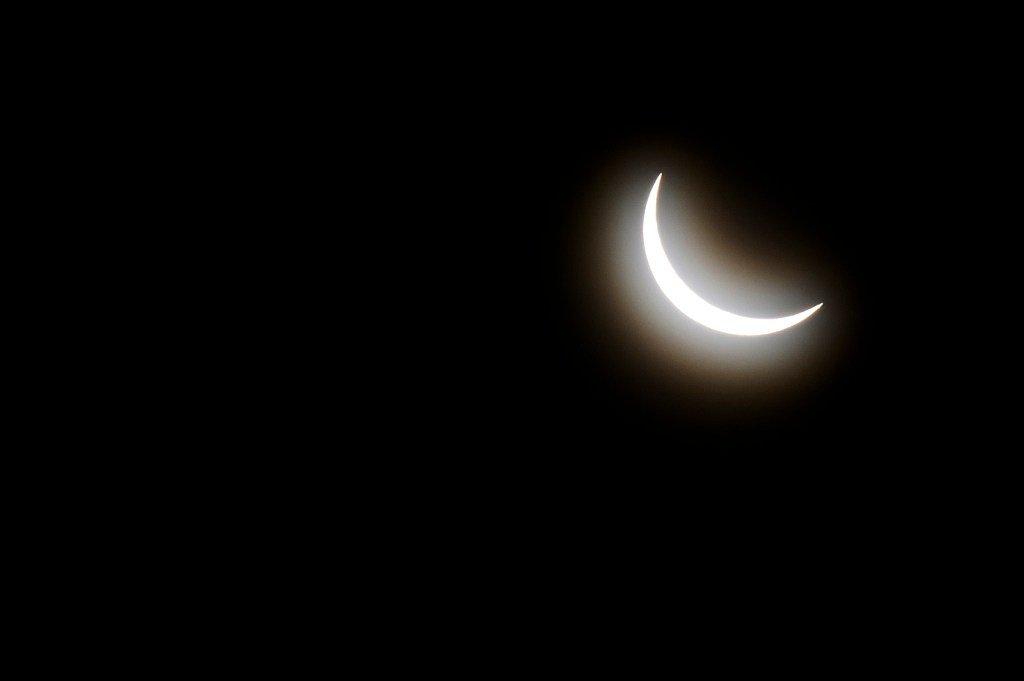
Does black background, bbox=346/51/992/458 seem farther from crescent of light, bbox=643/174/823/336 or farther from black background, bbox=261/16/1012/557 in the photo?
crescent of light, bbox=643/174/823/336

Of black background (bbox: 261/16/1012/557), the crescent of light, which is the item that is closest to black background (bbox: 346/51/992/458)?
black background (bbox: 261/16/1012/557)

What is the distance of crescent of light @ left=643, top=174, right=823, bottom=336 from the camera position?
1.65m

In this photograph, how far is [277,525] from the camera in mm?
1778

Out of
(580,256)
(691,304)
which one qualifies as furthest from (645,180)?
(691,304)

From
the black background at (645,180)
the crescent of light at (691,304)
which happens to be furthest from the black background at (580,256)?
the crescent of light at (691,304)

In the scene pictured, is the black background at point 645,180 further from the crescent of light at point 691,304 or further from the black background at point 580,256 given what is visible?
the crescent of light at point 691,304

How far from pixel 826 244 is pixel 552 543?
1298 millimetres

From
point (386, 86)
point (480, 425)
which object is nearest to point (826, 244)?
point (480, 425)

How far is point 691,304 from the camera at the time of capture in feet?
5.46

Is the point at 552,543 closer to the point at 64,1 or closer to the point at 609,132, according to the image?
the point at 609,132

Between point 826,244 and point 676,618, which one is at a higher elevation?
point 826,244

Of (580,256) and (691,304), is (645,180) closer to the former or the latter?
(580,256)

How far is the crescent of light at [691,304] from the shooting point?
1.65 metres

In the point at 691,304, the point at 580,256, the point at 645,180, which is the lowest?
the point at 691,304
